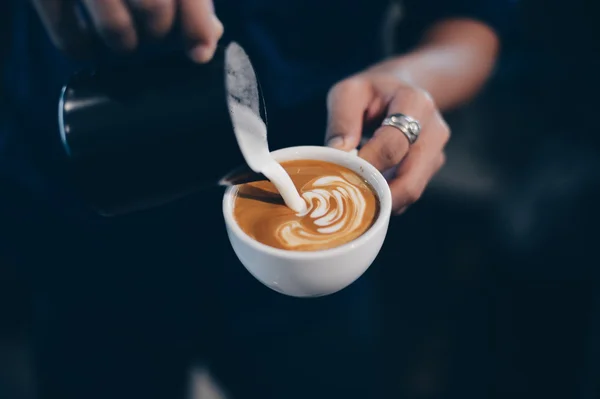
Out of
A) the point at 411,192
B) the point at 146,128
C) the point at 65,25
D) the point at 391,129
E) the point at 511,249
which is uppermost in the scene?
the point at 65,25

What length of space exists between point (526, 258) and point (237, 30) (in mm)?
1638

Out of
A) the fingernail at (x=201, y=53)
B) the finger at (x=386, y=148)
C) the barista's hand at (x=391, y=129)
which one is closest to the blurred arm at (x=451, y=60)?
the barista's hand at (x=391, y=129)

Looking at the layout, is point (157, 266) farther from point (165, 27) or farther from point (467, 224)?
point (467, 224)

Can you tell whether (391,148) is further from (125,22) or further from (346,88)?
(125,22)

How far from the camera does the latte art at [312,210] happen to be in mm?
842

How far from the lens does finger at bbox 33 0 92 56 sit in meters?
0.63

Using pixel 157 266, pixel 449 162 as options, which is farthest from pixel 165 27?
pixel 449 162

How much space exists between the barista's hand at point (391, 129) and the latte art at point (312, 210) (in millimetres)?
69

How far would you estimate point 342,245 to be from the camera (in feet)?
2.61

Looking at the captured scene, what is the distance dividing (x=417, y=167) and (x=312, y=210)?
25 centimetres

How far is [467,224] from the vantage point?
7.69 feet

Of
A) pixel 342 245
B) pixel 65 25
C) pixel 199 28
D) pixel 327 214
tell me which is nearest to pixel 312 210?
pixel 327 214

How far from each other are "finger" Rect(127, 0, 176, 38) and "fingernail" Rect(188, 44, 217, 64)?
0.14ft

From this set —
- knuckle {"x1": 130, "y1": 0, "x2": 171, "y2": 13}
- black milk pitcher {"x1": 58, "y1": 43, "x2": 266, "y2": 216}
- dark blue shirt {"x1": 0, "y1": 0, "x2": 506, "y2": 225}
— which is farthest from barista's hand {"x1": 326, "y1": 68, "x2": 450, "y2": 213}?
knuckle {"x1": 130, "y1": 0, "x2": 171, "y2": 13}
